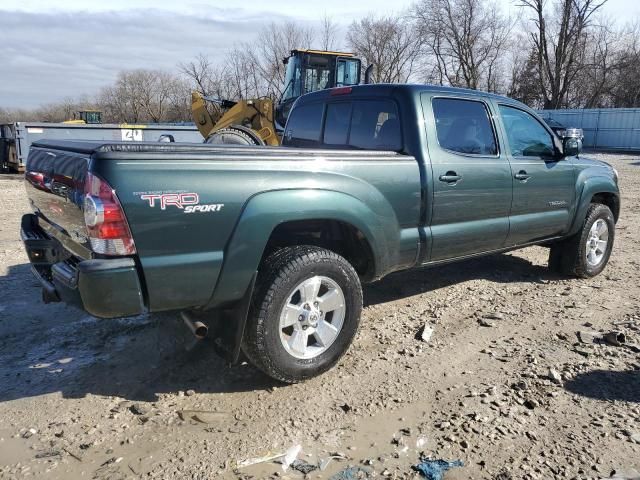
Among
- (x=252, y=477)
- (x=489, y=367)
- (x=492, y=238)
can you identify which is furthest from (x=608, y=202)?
(x=252, y=477)

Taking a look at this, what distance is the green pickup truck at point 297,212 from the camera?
2750 millimetres

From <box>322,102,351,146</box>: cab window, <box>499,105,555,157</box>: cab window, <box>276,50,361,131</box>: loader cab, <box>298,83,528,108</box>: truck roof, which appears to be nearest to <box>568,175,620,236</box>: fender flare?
<box>499,105,555,157</box>: cab window

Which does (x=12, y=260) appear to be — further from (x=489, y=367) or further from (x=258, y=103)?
(x=258, y=103)

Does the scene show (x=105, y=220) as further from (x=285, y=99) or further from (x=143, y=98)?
(x=143, y=98)

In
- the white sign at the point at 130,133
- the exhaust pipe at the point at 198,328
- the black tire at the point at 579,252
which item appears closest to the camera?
the exhaust pipe at the point at 198,328

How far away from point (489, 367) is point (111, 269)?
2592mm

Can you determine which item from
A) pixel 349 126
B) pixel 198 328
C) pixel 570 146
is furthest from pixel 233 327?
pixel 570 146

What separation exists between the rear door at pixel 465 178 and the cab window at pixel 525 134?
250 mm

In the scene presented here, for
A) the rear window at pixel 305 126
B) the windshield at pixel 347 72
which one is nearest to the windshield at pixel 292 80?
the windshield at pixel 347 72

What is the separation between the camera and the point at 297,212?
3229 mm

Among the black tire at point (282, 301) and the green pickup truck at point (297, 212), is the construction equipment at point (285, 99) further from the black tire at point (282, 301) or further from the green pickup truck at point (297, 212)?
Answer: the black tire at point (282, 301)

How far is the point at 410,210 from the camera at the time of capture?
3.91 metres

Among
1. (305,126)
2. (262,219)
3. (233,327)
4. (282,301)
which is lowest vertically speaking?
(233,327)

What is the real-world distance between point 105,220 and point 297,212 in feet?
3.60
